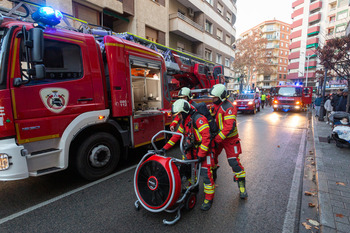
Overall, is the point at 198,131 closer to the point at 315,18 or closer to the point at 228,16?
the point at 228,16

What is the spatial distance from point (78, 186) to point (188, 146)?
7.63ft

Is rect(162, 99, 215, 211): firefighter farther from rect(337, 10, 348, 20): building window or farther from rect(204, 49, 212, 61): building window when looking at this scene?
rect(337, 10, 348, 20): building window

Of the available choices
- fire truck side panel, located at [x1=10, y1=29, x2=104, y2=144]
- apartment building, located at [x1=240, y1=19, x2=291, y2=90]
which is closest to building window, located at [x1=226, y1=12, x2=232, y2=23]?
fire truck side panel, located at [x1=10, y1=29, x2=104, y2=144]

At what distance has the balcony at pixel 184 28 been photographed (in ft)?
48.6

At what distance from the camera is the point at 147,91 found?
5926 mm

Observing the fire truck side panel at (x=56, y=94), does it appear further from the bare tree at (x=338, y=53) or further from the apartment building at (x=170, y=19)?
the bare tree at (x=338, y=53)

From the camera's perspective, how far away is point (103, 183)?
3789 millimetres

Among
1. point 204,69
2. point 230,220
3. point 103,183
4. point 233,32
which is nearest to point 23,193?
point 103,183

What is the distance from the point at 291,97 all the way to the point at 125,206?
18120 mm

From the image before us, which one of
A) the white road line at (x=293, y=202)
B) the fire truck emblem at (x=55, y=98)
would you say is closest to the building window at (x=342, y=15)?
the white road line at (x=293, y=202)

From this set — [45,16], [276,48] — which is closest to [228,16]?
[45,16]

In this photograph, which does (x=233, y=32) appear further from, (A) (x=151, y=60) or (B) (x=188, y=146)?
(B) (x=188, y=146)

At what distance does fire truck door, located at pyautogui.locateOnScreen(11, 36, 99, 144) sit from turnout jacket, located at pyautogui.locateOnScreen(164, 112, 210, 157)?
1.88m

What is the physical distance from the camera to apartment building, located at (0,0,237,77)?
9.83 meters
